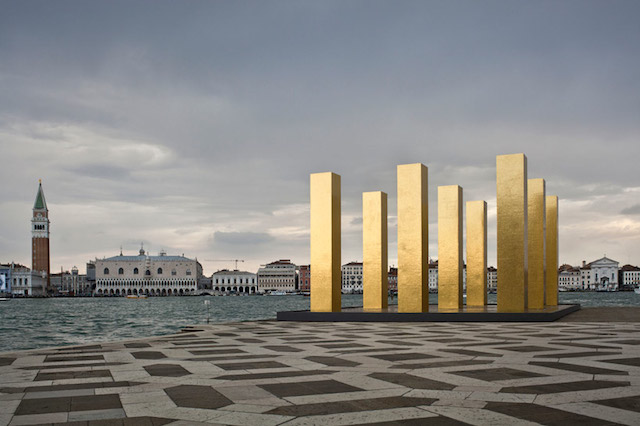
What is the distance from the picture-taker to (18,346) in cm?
3356

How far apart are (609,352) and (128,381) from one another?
10.5 metres

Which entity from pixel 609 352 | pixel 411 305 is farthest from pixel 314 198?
pixel 609 352

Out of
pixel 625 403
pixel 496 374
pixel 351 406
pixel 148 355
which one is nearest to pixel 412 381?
pixel 496 374

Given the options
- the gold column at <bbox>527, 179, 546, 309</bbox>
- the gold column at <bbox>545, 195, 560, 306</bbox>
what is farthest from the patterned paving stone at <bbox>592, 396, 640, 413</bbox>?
the gold column at <bbox>545, 195, 560, 306</bbox>

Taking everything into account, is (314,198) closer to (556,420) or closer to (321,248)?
(321,248)

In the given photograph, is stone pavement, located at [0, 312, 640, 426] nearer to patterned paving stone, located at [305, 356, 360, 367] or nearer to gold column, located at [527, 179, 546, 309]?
patterned paving stone, located at [305, 356, 360, 367]

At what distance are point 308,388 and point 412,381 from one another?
5.96 ft

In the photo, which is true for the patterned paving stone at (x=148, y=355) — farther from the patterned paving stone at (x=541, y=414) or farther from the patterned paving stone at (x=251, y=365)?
the patterned paving stone at (x=541, y=414)

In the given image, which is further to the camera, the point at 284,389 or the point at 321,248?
the point at 321,248

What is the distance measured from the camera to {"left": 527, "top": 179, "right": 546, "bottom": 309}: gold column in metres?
31.7

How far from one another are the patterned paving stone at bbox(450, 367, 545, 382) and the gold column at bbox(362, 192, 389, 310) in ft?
62.7

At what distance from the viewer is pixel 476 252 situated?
35.9m

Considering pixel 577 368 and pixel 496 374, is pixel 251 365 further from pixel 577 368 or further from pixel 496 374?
pixel 577 368

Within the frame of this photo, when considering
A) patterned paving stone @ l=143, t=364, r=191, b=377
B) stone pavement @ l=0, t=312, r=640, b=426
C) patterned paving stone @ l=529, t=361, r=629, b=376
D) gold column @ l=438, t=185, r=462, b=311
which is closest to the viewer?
stone pavement @ l=0, t=312, r=640, b=426
